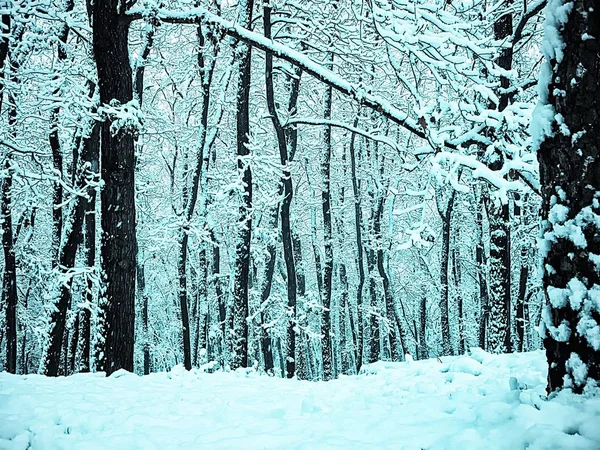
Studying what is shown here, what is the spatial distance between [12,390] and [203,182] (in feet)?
34.0

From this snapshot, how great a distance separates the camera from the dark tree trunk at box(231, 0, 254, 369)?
1070cm

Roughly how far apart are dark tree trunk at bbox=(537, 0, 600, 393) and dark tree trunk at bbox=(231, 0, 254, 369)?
827cm

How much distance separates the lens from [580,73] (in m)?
2.63

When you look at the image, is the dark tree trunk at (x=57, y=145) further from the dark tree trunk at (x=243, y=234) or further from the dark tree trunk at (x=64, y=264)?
the dark tree trunk at (x=243, y=234)

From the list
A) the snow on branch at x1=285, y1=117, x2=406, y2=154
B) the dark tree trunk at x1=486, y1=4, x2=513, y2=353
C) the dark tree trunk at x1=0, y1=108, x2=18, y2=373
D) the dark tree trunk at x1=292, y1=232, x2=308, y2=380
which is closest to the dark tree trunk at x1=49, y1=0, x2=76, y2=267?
the dark tree trunk at x1=0, y1=108, x2=18, y2=373

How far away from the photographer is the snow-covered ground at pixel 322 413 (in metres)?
2.54

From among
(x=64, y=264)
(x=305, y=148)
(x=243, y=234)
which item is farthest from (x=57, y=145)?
(x=305, y=148)

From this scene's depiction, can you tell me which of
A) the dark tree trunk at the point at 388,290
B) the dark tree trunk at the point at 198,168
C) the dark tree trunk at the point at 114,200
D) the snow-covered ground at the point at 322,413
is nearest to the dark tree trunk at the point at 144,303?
the dark tree trunk at the point at 198,168

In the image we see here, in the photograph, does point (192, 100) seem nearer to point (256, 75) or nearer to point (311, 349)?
point (256, 75)

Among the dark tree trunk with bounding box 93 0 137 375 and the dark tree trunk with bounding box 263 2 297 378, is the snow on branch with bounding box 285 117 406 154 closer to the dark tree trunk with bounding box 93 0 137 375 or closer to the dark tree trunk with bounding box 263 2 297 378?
the dark tree trunk with bounding box 263 2 297 378

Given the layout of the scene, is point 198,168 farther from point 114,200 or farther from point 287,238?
point 114,200

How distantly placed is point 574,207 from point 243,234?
8837 millimetres

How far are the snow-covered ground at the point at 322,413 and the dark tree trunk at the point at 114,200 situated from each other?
39.7 inches

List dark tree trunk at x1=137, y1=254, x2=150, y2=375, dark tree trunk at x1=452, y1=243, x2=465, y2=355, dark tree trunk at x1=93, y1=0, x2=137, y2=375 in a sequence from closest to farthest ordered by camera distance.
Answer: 1. dark tree trunk at x1=93, y1=0, x2=137, y2=375
2. dark tree trunk at x1=137, y1=254, x2=150, y2=375
3. dark tree trunk at x1=452, y1=243, x2=465, y2=355
